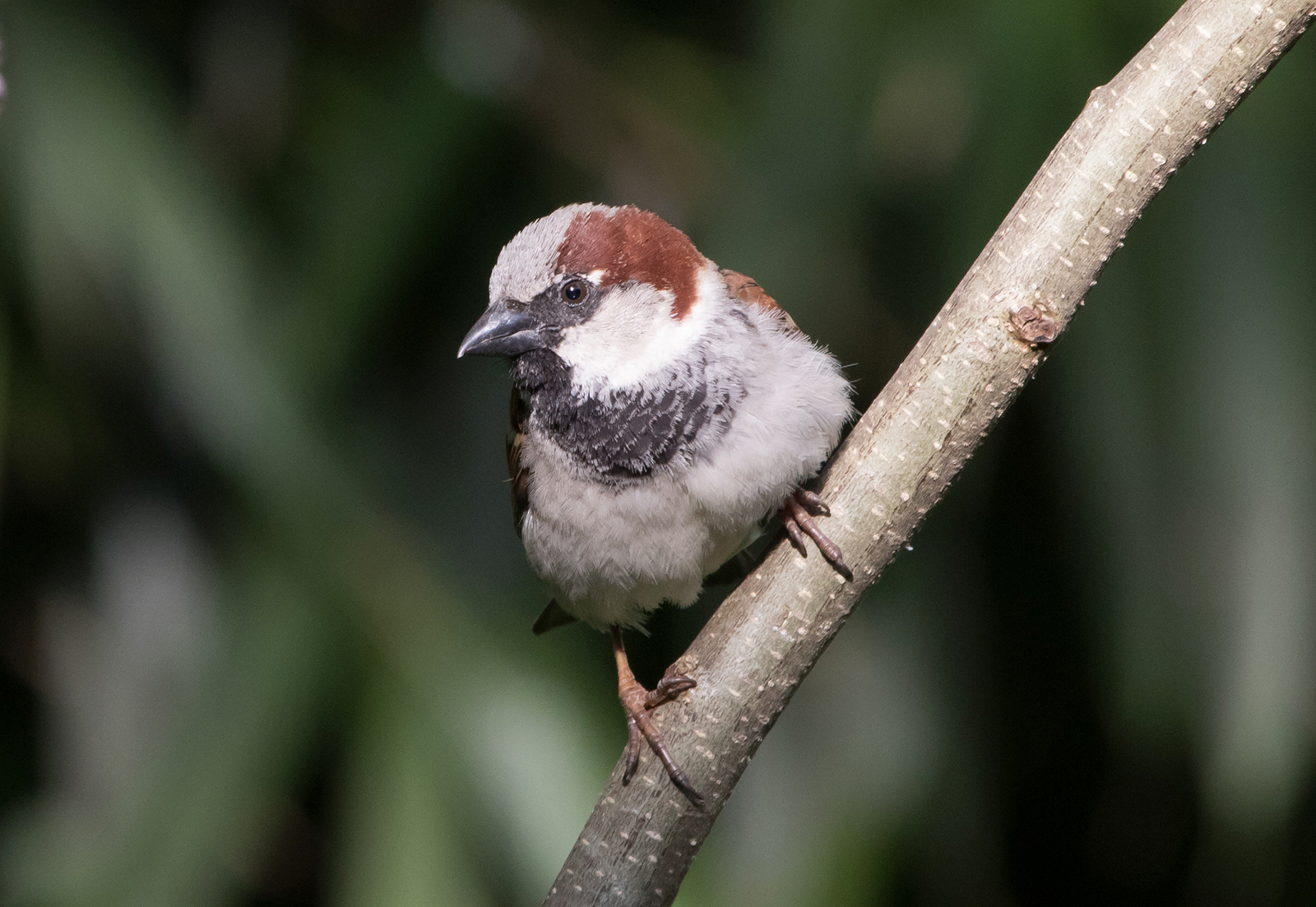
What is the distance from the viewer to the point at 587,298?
1404mm

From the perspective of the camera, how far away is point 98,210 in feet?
6.30

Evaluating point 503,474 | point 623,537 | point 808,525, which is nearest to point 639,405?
point 623,537

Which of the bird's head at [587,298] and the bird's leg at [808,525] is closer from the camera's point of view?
the bird's leg at [808,525]

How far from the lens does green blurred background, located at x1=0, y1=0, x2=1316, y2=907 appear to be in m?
1.69

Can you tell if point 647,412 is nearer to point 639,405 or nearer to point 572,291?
point 639,405

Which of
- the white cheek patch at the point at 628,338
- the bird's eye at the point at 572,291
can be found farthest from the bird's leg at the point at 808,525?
the bird's eye at the point at 572,291

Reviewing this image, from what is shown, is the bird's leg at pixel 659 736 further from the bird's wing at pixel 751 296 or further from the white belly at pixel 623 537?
the bird's wing at pixel 751 296

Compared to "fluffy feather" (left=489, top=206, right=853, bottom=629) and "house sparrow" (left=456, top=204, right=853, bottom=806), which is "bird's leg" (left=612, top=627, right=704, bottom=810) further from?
"fluffy feather" (left=489, top=206, right=853, bottom=629)

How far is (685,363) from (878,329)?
2.82 ft

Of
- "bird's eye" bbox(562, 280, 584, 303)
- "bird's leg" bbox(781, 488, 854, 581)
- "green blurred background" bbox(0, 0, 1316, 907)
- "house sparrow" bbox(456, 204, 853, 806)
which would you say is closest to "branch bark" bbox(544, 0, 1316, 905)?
"bird's leg" bbox(781, 488, 854, 581)

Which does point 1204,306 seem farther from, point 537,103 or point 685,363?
point 537,103

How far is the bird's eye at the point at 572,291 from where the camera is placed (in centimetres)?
140

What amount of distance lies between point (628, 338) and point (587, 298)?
0.23 ft

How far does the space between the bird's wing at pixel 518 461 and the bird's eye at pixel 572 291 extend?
0.46 feet
